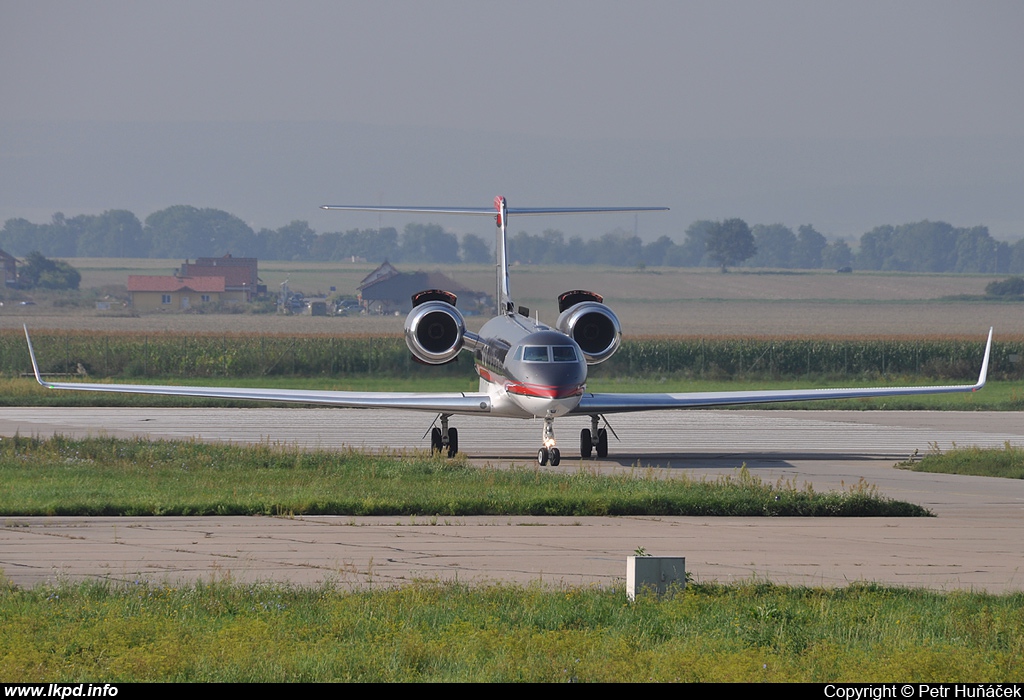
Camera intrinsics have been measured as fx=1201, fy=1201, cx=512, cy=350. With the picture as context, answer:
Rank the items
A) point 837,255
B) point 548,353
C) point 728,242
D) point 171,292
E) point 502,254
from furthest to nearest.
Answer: point 837,255 < point 728,242 < point 171,292 < point 502,254 < point 548,353

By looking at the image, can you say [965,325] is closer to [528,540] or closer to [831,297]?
[831,297]

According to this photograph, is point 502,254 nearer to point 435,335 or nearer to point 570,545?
point 435,335

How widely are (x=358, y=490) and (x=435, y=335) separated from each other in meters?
9.86

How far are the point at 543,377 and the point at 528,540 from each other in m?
9.21

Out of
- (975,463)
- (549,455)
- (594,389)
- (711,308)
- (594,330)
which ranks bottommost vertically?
(594,389)

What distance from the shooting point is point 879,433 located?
33.4 metres

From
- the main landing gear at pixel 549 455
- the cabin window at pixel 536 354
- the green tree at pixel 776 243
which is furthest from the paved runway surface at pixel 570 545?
the green tree at pixel 776 243

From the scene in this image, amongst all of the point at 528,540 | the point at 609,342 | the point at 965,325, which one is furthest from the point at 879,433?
the point at 965,325

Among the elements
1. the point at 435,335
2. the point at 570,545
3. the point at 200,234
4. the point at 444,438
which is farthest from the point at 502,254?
the point at 200,234

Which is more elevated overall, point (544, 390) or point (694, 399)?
point (544, 390)

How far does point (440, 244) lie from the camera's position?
107312 mm

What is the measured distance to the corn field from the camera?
51938 millimetres

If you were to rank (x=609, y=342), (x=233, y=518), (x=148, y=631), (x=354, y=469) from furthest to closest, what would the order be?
(x=609, y=342)
(x=354, y=469)
(x=233, y=518)
(x=148, y=631)

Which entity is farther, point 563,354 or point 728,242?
point 728,242
